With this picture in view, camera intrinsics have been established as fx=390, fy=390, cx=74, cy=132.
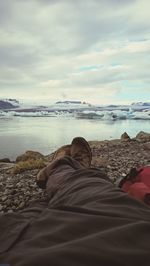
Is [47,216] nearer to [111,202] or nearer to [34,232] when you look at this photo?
[34,232]

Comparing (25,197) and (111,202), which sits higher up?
A: (111,202)

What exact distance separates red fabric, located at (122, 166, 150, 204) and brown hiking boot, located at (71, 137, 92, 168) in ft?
3.19

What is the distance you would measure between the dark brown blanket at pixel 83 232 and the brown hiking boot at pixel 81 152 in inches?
57.7

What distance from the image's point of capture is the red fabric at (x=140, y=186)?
1.90m

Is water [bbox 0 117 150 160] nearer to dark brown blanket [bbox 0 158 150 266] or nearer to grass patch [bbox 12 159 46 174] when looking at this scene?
grass patch [bbox 12 159 46 174]

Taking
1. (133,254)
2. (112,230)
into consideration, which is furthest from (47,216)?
(133,254)

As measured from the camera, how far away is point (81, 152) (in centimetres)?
341

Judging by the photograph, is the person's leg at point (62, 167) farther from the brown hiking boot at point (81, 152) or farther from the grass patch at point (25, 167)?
the grass patch at point (25, 167)

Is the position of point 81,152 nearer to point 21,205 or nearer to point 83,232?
point 21,205

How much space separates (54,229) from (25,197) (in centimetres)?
237

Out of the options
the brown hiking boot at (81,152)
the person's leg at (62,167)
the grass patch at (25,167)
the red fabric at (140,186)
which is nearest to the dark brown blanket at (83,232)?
the red fabric at (140,186)

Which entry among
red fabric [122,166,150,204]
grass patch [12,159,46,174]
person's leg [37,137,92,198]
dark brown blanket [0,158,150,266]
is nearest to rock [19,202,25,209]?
person's leg [37,137,92,198]

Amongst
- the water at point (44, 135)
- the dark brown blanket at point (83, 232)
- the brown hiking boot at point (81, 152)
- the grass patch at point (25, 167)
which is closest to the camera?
the dark brown blanket at point (83, 232)

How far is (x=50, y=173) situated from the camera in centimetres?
265
